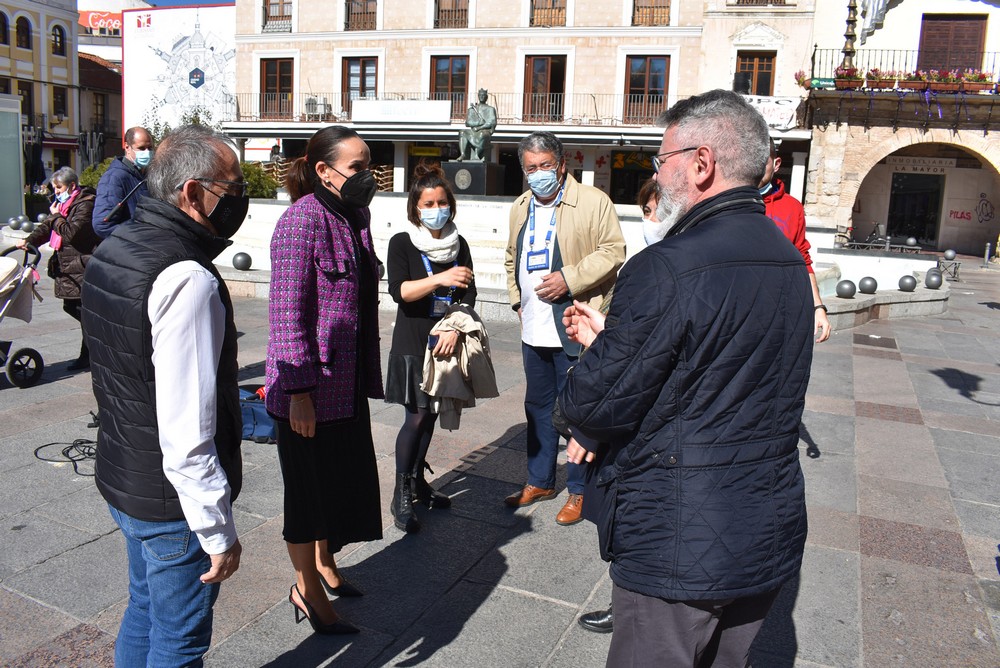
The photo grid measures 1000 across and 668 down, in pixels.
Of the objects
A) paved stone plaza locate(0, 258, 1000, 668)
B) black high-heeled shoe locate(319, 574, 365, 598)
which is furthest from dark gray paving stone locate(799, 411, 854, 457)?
black high-heeled shoe locate(319, 574, 365, 598)

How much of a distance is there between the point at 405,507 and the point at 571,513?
86 cm

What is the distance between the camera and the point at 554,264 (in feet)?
13.7

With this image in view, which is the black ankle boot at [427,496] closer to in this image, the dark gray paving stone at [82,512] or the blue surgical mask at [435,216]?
the blue surgical mask at [435,216]

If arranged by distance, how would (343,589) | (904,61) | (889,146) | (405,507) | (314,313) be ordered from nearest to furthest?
(314,313) → (343,589) → (405,507) → (889,146) → (904,61)

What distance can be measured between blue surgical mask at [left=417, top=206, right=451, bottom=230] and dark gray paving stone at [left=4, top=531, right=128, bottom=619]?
2.08 metres

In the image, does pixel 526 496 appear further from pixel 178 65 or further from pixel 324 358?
pixel 178 65

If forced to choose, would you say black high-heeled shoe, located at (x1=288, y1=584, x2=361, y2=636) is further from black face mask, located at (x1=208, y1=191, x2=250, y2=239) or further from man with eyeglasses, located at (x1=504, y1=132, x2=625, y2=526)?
black face mask, located at (x1=208, y1=191, x2=250, y2=239)

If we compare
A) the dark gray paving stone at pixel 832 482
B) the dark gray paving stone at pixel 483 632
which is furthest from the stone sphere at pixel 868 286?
the dark gray paving stone at pixel 483 632

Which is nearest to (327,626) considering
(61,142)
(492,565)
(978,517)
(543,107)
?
(492,565)

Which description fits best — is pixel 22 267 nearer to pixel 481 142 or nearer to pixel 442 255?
pixel 442 255

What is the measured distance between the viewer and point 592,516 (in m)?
2.18

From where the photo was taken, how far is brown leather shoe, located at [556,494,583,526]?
4156 millimetres

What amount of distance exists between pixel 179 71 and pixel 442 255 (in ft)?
142

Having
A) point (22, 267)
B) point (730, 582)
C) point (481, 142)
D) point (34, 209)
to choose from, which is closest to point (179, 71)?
point (34, 209)
